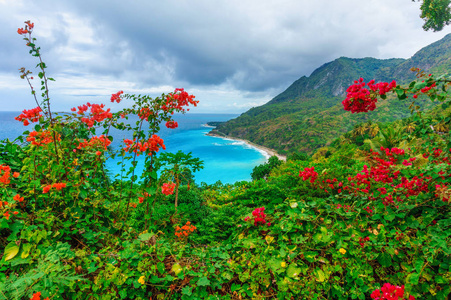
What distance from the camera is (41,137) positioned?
2656 mm

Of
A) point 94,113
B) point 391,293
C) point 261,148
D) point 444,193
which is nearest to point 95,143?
point 94,113

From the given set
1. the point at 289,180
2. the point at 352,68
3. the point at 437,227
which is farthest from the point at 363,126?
the point at 352,68

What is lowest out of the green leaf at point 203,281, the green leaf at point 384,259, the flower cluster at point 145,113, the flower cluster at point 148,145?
the green leaf at point 203,281

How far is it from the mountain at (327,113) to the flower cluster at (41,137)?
73978 mm

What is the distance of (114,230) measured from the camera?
245 centimetres

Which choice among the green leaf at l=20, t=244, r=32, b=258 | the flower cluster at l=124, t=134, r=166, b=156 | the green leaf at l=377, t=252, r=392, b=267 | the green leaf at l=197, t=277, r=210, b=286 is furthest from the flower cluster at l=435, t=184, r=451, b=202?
the green leaf at l=20, t=244, r=32, b=258

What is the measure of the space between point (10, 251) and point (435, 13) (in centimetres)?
1585

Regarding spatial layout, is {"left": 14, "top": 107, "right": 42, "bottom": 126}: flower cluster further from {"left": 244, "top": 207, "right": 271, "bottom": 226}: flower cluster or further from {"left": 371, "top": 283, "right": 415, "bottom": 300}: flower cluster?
{"left": 371, "top": 283, "right": 415, "bottom": 300}: flower cluster

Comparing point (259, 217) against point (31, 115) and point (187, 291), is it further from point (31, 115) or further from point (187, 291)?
point (31, 115)

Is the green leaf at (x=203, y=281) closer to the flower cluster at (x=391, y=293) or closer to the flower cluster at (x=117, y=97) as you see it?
the flower cluster at (x=391, y=293)

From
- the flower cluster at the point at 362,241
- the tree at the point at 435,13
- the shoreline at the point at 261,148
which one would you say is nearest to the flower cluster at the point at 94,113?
the flower cluster at the point at 362,241

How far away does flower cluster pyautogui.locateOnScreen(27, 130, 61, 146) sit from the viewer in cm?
251

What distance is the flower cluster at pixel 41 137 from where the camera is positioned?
98.9 inches

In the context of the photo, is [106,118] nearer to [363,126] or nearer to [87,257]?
[87,257]
